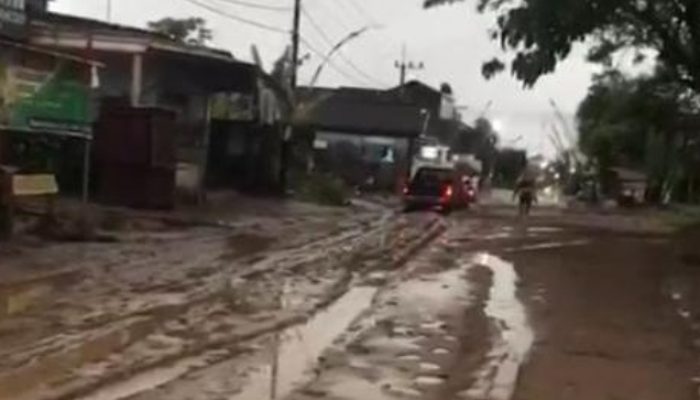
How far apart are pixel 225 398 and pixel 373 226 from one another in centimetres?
2144

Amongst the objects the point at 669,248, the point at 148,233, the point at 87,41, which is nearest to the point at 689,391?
the point at 148,233

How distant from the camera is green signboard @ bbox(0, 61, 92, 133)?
18469mm

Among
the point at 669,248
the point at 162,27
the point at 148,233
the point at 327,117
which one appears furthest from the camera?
the point at 327,117

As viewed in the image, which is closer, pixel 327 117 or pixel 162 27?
pixel 162 27

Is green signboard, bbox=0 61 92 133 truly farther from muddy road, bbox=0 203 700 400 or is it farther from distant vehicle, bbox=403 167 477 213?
distant vehicle, bbox=403 167 477 213

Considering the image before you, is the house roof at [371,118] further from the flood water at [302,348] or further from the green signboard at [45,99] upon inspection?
the flood water at [302,348]

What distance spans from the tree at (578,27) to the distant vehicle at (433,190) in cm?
1268

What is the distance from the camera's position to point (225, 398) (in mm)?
8461

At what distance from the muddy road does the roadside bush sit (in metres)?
20.9

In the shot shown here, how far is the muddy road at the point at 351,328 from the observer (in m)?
9.17

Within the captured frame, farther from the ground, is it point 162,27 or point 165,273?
point 162,27

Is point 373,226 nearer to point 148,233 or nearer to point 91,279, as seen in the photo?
point 148,233

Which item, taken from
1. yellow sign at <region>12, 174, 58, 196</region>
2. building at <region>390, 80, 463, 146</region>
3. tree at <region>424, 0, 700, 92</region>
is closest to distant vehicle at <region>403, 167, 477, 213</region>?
tree at <region>424, 0, 700, 92</region>

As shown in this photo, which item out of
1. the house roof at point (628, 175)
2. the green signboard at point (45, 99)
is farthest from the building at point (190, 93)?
the house roof at point (628, 175)
